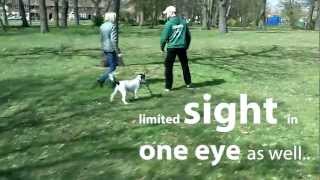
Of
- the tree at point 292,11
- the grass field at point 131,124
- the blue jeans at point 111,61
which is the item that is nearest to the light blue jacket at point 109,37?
the blue jeans at point 111,61

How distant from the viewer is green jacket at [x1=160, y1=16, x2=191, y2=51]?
11.9 meters

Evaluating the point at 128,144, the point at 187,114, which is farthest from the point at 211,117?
the point at 128,144

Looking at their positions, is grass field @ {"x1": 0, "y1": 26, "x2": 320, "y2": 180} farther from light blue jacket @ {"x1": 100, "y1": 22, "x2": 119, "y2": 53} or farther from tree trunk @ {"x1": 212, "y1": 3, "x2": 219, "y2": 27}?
tree trunk @ {"x1": 212, "y1": 3, "x2": 219, "y2": 27}

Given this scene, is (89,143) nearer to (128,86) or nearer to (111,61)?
(128,86)

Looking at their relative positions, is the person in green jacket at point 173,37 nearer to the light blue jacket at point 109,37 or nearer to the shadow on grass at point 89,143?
the shadow on grass at point 89,143

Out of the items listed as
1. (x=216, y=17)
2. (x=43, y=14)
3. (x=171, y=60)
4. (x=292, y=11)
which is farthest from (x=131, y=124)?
(x=292, y=11)

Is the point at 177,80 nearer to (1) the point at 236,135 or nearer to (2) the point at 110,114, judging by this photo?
(2) the point at 110,114

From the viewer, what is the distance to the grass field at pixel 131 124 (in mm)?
7742

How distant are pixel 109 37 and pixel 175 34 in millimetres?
1718

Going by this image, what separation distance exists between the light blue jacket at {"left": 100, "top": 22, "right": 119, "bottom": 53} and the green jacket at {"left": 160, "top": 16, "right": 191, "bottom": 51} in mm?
1365

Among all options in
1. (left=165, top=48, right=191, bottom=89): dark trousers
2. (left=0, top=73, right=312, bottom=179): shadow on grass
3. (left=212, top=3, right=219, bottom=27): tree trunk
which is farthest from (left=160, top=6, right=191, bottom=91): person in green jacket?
(left=212, top=3, right=219, bottom=27): tree trunk

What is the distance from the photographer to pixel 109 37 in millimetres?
12906

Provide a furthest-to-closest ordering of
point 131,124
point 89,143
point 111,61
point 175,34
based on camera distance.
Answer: point 111,61
point 175,34
point 131,124
point 89,143

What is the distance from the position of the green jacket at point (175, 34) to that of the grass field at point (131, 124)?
1.07 m
